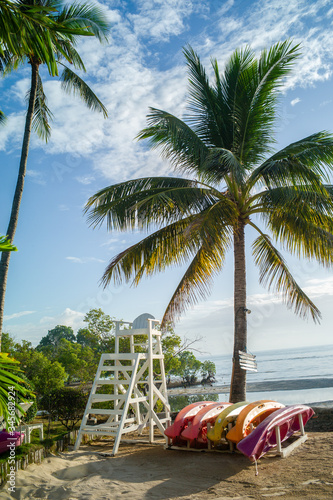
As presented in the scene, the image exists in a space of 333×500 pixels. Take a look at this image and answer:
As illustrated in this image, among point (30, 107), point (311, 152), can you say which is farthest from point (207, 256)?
point (30, 107)

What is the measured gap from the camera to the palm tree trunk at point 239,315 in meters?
9.32

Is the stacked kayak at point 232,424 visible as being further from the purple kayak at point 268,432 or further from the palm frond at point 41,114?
the palm frond at point 41,114

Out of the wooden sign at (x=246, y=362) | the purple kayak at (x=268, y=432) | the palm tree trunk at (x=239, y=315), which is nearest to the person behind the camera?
the purple kayak at (x=268, y=432)

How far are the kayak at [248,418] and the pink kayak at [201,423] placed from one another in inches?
25.9

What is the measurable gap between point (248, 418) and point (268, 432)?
1.85 feet

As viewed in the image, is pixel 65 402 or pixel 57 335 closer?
pixel 65 402

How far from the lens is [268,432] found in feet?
18.2

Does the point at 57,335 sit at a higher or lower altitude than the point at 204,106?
lower

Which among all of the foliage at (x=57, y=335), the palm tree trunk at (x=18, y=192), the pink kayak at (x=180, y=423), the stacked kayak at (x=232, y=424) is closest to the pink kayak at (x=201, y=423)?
the stacked kayak at (x=232, y=424)

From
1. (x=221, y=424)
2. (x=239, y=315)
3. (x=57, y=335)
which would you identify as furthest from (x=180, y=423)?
(x=57, y=335)

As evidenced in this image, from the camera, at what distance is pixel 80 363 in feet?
55.2

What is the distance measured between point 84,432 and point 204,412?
2425mm

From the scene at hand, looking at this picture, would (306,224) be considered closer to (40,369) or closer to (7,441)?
(7,441)

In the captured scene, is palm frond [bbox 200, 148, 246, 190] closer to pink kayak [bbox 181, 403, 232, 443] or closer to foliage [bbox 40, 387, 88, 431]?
pink kayak [bbox 181, 403, 232, 443]
